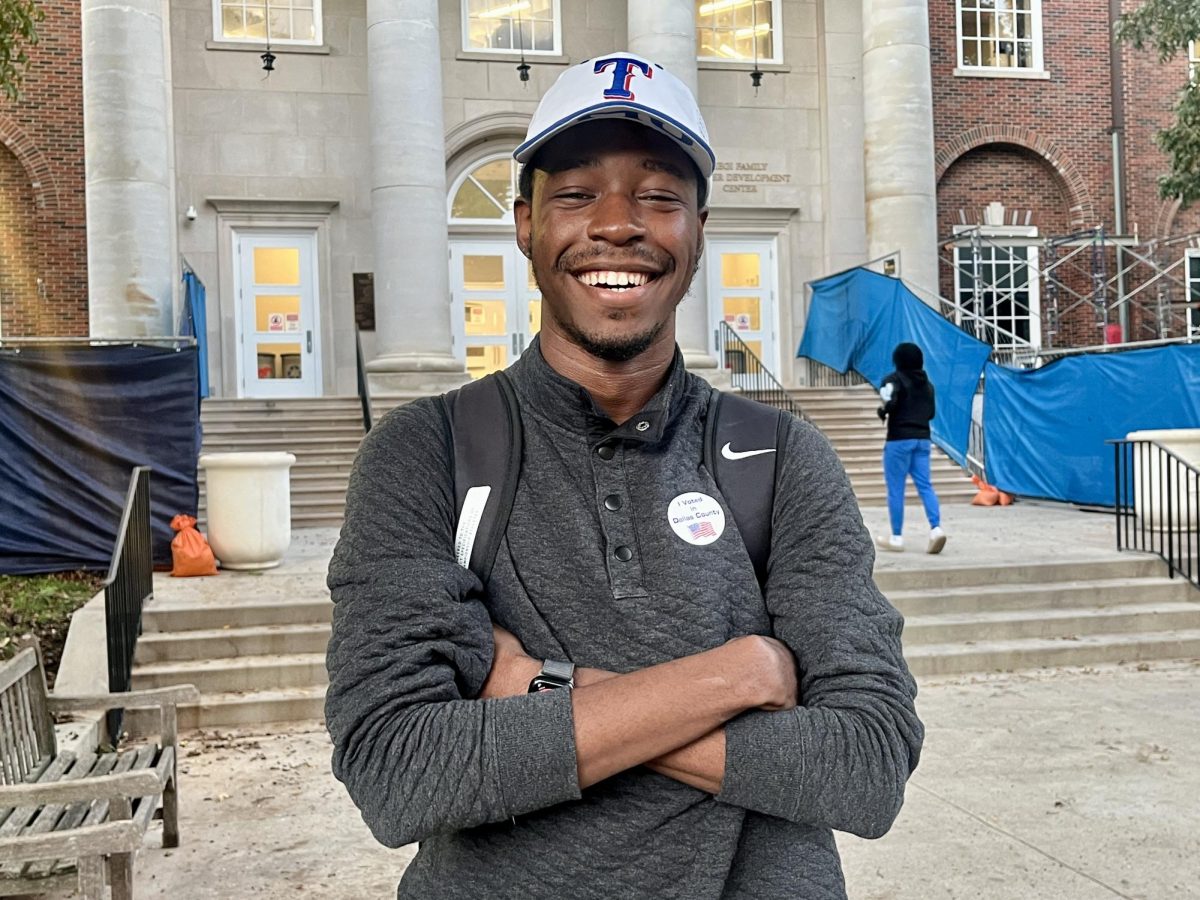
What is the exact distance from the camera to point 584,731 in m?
1.49

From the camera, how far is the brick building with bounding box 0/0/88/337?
20.3 m

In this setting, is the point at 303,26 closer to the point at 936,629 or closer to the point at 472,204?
the point at 472,204

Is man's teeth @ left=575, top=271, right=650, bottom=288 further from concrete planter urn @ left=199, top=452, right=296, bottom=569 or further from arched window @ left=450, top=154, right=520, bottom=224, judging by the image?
arched window @ left=450, top=154, right=520, bottom=224

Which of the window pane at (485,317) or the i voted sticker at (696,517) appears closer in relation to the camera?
the i voted sticker at (696,517)

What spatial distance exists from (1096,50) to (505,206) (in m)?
12.6

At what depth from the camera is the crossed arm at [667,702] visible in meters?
1.49

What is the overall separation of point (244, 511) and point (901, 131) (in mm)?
14117

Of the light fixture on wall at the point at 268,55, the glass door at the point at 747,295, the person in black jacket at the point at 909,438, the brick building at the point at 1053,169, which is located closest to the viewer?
the person in black jacket at the point at 909,438

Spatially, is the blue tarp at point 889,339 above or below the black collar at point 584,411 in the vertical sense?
above

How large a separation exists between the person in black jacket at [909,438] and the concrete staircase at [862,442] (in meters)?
4.31

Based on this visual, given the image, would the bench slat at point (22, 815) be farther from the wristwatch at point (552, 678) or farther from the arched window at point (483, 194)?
the arched window at point (483, 194)

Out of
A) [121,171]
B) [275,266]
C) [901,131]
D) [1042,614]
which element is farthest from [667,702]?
[901,131]

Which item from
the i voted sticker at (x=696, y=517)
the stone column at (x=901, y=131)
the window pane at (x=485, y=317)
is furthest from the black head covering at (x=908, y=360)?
the window pane at (x=485, y=317)

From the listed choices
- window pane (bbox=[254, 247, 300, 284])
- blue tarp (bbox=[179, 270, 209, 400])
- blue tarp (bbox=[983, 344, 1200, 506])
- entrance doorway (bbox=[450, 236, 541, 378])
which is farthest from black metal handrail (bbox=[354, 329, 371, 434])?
blue tarp (bbox=[983, 344, 1200, 506])
